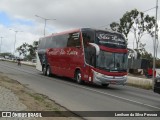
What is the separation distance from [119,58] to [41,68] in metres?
13.5

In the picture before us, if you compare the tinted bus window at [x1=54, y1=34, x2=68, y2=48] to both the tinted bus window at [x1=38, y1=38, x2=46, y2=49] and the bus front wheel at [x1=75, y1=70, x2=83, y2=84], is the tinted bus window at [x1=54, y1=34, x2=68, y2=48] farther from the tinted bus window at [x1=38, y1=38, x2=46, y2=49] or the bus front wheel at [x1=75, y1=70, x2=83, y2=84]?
the tinted bus window at [x1=38, y1=38, x2=46, y2=49]

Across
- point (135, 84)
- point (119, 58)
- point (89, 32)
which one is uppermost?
point (89, 32)

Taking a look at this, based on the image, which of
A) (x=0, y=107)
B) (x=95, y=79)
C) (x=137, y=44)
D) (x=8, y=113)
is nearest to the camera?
(x=8, y=113)

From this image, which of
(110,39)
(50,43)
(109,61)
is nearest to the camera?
(109,61)

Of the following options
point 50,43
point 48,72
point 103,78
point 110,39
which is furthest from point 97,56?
point 48,72

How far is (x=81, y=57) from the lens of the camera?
26.9 m

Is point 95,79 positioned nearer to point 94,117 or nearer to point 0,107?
point 94,117

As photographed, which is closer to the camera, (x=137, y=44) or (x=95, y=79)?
(x=95, y=79)

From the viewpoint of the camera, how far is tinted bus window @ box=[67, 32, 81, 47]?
27.6 meters

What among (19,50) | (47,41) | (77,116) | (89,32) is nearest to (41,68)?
(47,41)

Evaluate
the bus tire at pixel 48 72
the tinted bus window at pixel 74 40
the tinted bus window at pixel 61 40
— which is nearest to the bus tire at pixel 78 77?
the tinted bus window at pixel 74 40

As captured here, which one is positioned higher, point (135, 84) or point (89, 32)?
point (89, 32)

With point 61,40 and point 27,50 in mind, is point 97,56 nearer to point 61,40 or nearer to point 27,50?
point 61,40

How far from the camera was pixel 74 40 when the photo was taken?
2852 cm
